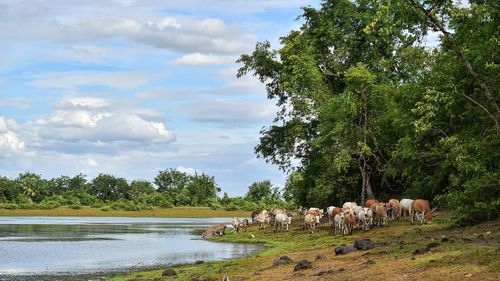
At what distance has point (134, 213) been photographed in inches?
4911

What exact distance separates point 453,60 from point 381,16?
10.1m

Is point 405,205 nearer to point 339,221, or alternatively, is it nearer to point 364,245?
point 339,221

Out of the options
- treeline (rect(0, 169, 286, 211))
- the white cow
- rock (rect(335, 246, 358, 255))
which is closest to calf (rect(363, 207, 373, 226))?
the white cow

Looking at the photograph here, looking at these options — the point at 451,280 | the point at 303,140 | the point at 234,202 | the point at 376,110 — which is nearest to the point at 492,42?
the point at 451,280

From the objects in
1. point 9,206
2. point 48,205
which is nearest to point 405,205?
point 9,206

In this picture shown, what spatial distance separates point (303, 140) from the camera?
54.9 metres

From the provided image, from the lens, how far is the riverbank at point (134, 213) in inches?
4658

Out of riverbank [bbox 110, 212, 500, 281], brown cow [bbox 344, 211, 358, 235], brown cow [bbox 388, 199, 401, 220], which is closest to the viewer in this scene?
riverbank [bbox 110, 212, 500, 281]

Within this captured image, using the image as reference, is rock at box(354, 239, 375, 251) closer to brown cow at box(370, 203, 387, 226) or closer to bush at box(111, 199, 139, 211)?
brown cow at box(370, 203, 387, 226)

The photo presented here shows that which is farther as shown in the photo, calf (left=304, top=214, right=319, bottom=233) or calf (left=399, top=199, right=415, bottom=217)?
calf (left=304, top=214, right=319, bottom=233)

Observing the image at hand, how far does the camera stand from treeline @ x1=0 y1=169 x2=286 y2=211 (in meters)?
127

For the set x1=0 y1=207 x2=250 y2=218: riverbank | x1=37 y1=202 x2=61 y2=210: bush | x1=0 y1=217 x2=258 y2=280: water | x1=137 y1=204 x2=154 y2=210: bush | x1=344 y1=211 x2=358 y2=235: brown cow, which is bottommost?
x1=0 y1=217 x2=258 y2=280: water

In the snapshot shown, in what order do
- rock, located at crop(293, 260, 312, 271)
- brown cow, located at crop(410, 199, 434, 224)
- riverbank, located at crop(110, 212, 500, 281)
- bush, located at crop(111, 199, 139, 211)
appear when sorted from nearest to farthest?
1. riverbank, located at crop(110, 212, 500, 281)
2. rock, located at crop(293, 260, 312, 271)
3. brown cow, located at crop(410, 199, 434, 224)
4. bush, located at crop(111, 199, 139, 211)

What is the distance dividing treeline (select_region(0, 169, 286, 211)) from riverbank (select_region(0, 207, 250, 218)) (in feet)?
5.69
